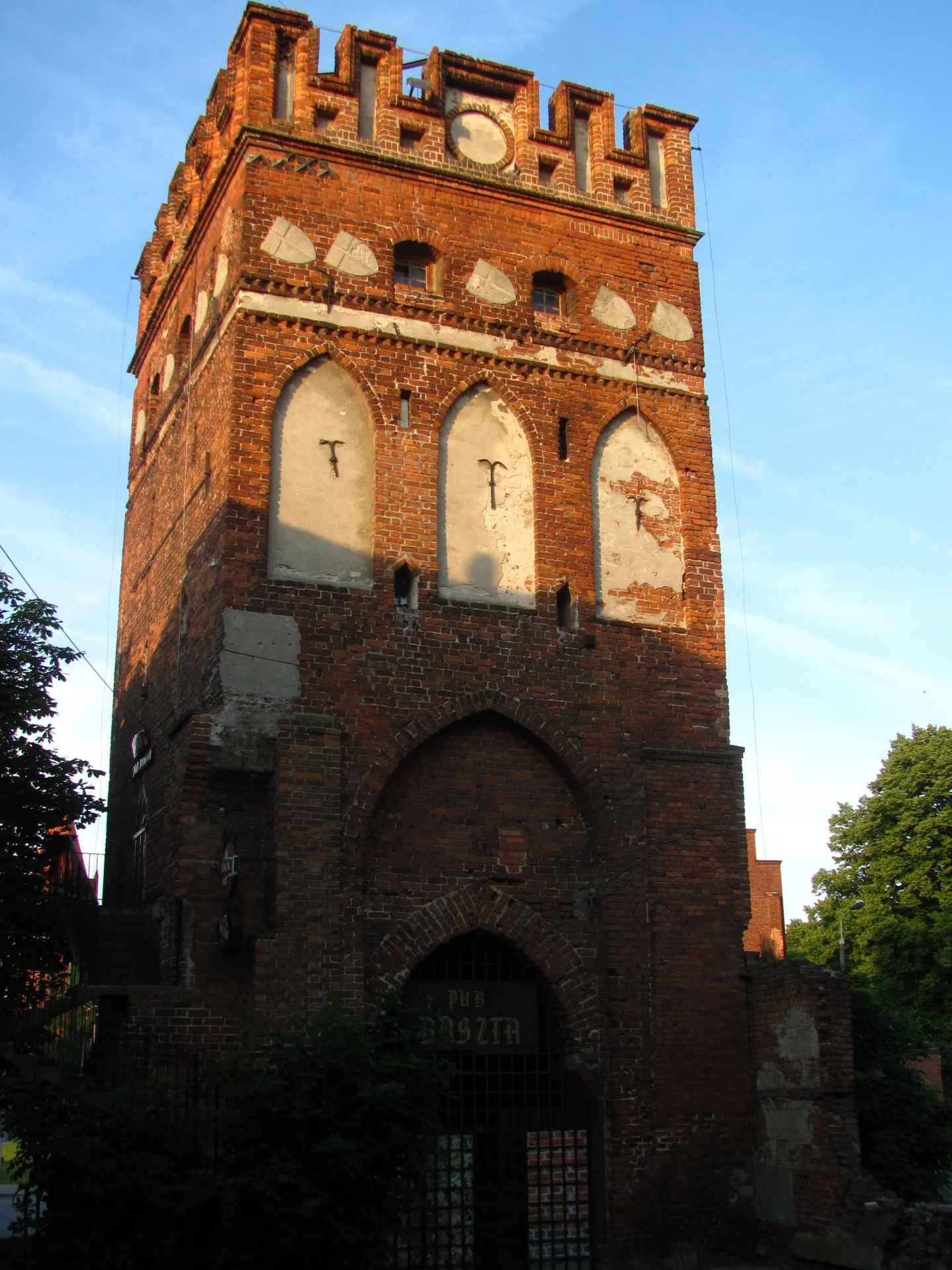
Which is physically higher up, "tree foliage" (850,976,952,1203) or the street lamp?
the street lamp

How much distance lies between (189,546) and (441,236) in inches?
183

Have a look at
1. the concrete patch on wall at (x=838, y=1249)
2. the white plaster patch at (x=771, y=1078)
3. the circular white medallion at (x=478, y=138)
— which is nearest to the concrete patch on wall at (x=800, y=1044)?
the white plaster patch at (x=771, y=1078)

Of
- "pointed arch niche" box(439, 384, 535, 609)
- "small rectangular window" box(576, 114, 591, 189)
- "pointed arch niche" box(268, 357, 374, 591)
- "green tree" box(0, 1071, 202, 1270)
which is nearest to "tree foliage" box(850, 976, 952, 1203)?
"pointed arch niche" box(439, 384, 535, 609)

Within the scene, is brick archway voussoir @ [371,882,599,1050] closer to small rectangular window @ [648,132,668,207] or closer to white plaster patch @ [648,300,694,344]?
white plaster patch @ [648,300,694,344]

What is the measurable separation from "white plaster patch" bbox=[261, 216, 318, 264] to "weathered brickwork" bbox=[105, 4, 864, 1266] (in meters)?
0.04

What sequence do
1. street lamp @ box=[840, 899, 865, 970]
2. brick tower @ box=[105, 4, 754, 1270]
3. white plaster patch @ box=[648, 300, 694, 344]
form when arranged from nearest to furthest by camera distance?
brick tower @ box=[105, 4, 754, 1270]
white plaster patch @ box=[648, 300, 694, 344]
street lamp @ box=[840, 899, 865, 970]

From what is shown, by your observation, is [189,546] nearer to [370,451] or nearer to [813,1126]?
[370,451]

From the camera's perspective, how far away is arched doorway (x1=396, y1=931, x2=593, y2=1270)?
12.8 m

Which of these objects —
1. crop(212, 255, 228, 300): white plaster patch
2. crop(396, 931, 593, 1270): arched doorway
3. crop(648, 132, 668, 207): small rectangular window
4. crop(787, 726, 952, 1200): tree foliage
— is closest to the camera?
crop(396, 931, 593, 1270): arched doorway

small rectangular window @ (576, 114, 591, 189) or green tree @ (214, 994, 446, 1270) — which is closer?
green tree @ (214, 994, 446, 1270)

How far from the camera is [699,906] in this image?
14430mm

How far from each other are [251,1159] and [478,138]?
12.0 meters

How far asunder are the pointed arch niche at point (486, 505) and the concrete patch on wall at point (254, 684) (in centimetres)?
195

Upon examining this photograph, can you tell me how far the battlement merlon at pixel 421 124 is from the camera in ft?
51.7
